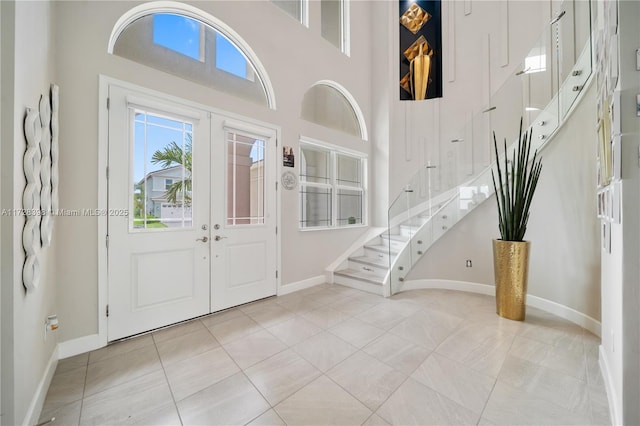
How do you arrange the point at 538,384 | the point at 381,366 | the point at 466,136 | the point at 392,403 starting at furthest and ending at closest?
1. the point at 466,136
2. the point at 381,366
3. the point at 538,384
4. the point at 392,403

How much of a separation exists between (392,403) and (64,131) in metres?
3.25

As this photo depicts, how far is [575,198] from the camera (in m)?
2.78

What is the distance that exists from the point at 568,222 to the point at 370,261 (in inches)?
102

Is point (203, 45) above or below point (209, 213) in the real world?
above

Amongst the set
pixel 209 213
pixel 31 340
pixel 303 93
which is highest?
pixel 303 93

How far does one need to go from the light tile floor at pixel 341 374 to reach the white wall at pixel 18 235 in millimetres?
346

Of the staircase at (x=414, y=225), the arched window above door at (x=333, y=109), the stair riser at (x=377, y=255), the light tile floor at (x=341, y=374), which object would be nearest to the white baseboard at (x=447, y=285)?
the staircase at (x=414, y=225)

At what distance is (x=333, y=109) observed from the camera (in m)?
4.75

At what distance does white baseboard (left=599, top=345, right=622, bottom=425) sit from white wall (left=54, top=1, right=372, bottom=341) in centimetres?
318

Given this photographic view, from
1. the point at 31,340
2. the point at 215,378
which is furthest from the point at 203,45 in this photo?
the point at 215,378

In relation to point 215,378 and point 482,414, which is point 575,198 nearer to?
point 482,414

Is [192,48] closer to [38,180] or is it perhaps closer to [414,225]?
[38,180]

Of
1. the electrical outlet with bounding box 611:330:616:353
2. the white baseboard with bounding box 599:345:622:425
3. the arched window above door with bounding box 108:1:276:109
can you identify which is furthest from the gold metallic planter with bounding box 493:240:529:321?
the arched window above door with bounding box 108:1:276:109

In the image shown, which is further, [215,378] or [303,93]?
[303,93]
